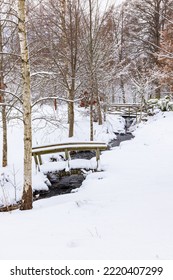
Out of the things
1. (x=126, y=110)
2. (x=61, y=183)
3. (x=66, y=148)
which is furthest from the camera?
(x=126, y=110)

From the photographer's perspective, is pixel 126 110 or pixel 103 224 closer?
pixel 103 224

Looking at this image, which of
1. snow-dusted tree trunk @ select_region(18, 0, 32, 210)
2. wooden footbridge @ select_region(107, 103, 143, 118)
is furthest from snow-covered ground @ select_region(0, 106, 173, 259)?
wooden footbridge @ select_region(107, 103, 143, 118)

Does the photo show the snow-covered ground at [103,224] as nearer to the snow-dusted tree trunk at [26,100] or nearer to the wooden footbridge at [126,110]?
the snow-dusted tree trunk at [26,100]

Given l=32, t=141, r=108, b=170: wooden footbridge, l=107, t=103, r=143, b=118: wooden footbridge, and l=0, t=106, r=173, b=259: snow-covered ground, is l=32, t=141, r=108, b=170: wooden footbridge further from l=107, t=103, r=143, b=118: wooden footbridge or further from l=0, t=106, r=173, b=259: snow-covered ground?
l=107, t=103, r=143, b=118: wooden footbridge

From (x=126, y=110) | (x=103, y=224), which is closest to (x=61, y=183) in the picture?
(x=103, y=224)

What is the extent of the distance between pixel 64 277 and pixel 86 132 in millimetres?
14097

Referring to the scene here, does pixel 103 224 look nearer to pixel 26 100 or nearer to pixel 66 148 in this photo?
pixel 26 100

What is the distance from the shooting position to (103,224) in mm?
4594

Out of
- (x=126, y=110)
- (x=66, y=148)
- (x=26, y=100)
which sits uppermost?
(x=126, y=110)

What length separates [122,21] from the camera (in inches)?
1319

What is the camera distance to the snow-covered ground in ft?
12.2

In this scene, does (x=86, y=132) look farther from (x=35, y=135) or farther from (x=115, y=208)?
(x=115, y=208)

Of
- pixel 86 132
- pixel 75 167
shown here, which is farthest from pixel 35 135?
pixel 75 167

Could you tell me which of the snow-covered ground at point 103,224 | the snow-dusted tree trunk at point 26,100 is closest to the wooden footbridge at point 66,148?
the snow-covered ground at point 103,224
